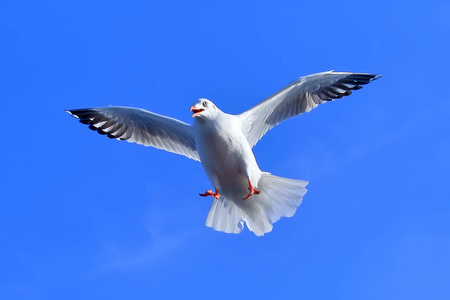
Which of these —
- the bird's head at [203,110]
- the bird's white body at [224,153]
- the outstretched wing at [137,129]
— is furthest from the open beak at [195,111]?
the outstretched wing at [137,129]

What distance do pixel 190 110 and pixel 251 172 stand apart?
131 centimetres

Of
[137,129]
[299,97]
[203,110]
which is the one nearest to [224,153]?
[203,110]

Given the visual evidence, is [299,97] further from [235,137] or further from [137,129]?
[137,129]

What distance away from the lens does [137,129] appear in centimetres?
1259

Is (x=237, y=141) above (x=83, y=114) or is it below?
below

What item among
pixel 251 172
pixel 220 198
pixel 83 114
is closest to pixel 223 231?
pixel 220 198

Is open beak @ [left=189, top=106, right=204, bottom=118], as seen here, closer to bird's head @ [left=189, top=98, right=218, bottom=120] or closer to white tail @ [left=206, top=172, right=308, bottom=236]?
bird's head @ [left=189, top=98, right=218, bottom=120]

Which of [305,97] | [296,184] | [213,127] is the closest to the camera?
[213,127]

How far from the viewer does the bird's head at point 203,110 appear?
35.8ft

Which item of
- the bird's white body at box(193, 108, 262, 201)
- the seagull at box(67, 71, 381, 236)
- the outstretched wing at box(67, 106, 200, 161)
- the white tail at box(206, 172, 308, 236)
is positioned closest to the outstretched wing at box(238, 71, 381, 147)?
the seagull at box(67, 71, 381, 236)

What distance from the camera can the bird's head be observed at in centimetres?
1091

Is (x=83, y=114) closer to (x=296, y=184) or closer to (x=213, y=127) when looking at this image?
(x=213, y=127)

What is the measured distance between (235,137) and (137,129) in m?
2.27

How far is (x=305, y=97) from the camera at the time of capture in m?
12.4
